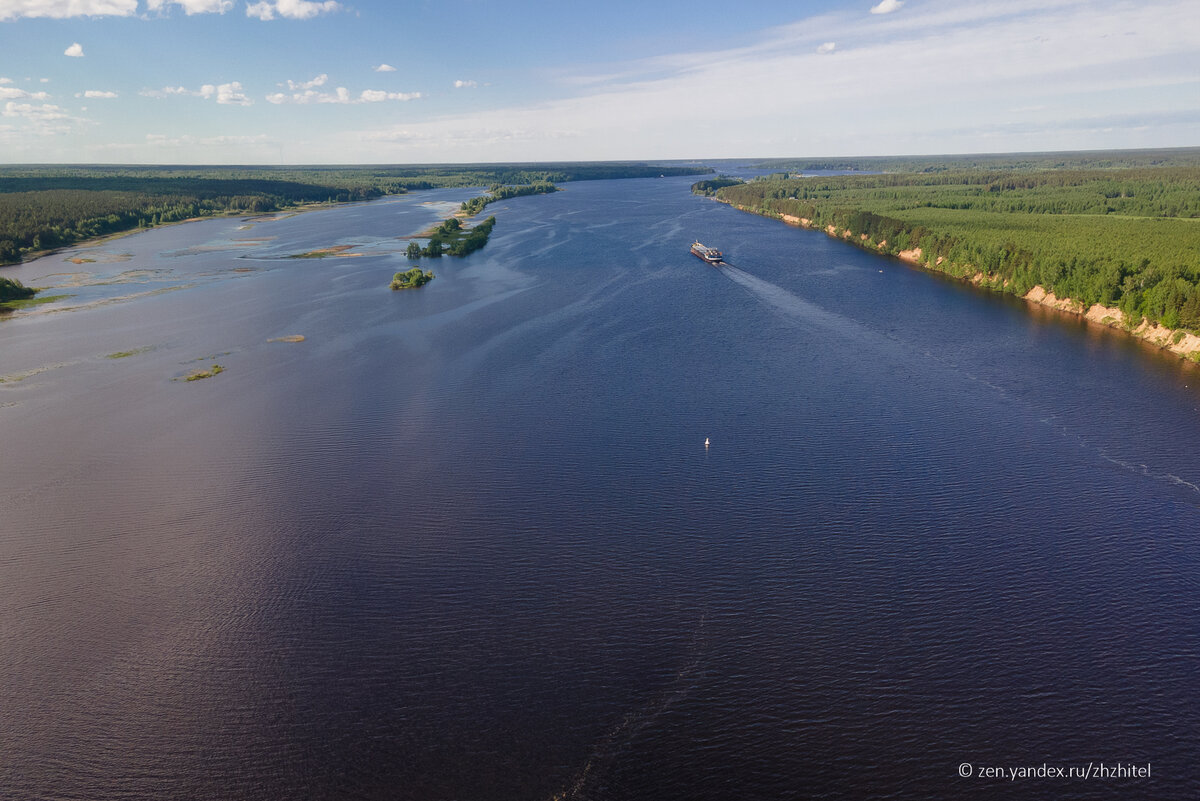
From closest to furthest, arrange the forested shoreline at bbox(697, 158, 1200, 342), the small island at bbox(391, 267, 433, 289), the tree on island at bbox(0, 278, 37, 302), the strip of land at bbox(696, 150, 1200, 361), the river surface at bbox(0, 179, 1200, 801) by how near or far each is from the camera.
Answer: the river surface at bbox(0, 179, 1200, 801), the strip of land at bbox(696, 150, 1200, 361), the forested shoreline at bbox(697, 158, 1200, 342), the tree on island at bbox(0, 278, 37, 302), the small island at bbox(391, 267, 433, 289)

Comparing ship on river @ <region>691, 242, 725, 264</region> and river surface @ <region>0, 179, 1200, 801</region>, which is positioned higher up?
ship on river @ <region>691, 242, 725, 264</region>

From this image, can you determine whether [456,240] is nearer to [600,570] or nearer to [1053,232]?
[1053,232]

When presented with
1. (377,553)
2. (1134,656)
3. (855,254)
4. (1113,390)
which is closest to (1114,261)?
(1113,390)

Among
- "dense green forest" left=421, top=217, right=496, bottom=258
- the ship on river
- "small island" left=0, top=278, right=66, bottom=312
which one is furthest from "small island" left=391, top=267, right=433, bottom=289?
the ship on river

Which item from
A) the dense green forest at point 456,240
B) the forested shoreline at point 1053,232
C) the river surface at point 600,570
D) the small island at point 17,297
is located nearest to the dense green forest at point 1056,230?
the forested shoreline at point 1053,232

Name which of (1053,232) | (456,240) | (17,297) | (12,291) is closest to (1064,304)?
(1053,232)

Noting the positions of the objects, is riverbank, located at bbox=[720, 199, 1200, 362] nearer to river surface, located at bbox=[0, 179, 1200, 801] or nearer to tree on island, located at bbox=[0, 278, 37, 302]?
river surface, located at bbox=[0, 179, 1200, 801]
